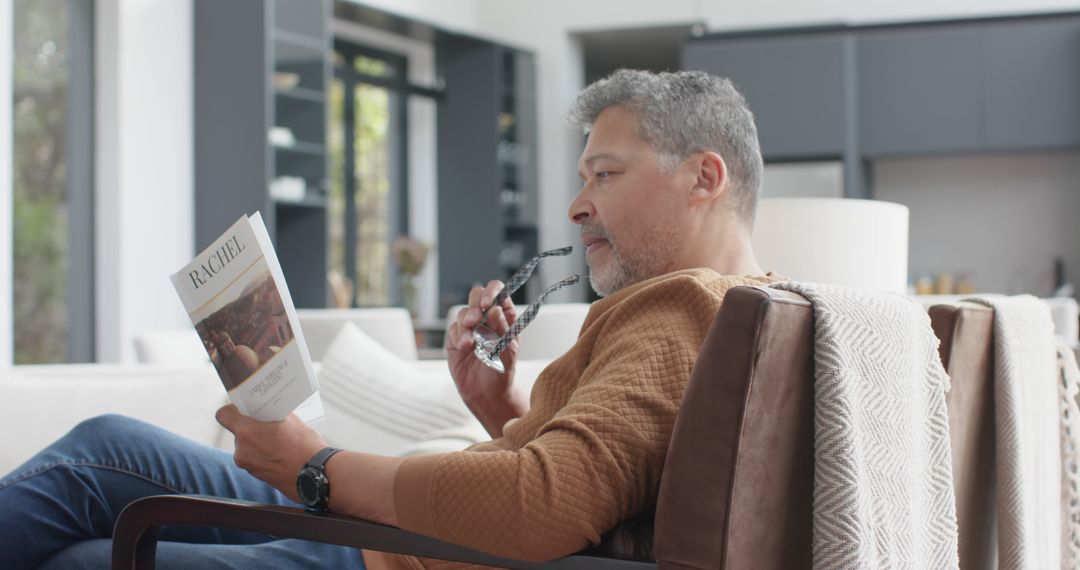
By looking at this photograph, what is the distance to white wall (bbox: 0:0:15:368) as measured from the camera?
5062mm

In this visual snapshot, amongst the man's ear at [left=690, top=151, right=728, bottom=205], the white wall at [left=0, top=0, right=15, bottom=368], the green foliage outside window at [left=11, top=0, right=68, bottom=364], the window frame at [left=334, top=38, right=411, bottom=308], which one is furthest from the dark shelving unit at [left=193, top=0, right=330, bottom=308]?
the man's ear at [left=690, top=151, right=728, bottom=205]

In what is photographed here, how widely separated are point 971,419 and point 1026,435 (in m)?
0.08

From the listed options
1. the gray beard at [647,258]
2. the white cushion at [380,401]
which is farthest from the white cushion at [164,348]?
the gray beard at [647,258]

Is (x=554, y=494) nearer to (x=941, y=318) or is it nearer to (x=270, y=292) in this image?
(x=270, y=292)

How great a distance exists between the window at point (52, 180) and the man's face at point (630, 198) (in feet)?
14.7

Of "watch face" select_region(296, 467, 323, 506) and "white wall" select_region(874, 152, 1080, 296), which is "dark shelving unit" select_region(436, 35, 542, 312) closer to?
"white wall" select_region(874, 152, 1080, 296)

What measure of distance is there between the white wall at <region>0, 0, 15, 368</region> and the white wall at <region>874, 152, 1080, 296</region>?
510 centimetres

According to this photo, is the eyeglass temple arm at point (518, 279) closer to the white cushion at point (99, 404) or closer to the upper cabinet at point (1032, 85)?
the white cushion at point (99, 404)

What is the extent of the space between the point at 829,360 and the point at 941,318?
0.37 metres

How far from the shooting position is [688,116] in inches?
62.2

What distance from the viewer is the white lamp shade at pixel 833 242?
216 centimetres

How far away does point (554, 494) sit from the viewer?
46.7 inches

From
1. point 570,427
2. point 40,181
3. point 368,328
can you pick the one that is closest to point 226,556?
point 570,427

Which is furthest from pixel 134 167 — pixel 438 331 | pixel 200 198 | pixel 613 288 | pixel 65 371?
pixel 613 288
